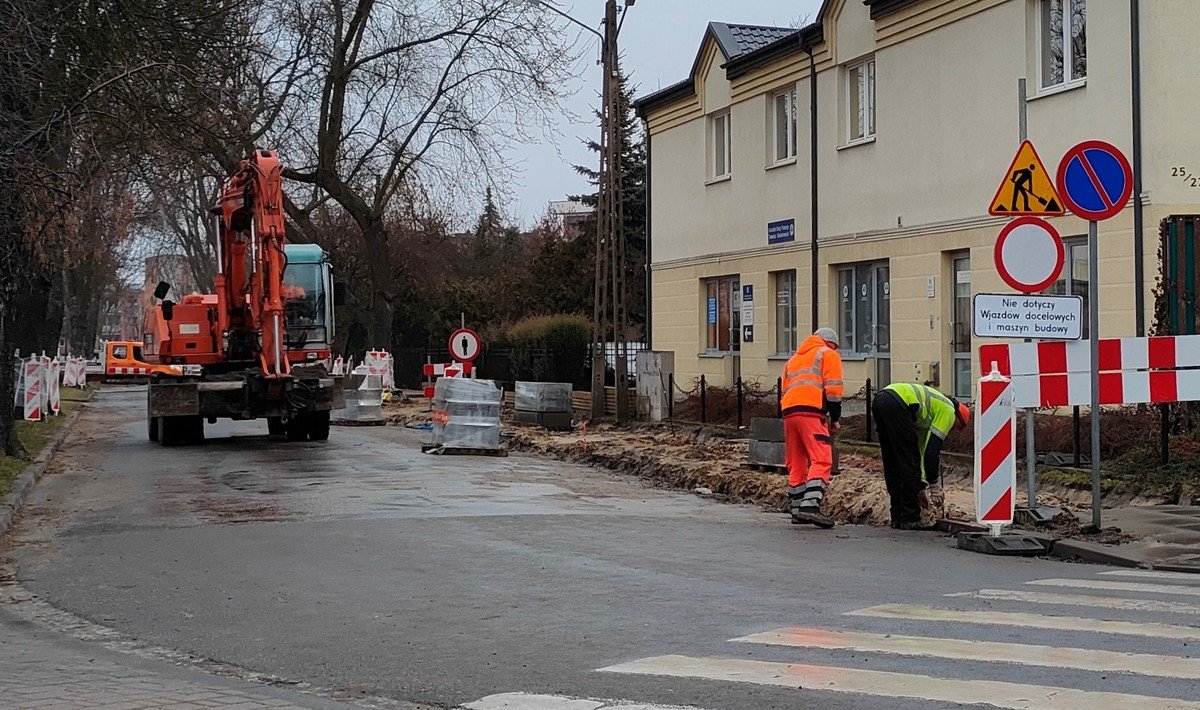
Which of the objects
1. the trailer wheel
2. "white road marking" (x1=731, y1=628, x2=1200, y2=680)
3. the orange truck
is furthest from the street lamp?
the orange truck

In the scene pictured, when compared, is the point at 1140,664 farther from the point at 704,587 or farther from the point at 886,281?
the point at 886,281

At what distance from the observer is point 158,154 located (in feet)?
63.8

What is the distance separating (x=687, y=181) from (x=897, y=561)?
2024cm

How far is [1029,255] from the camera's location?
39.1 ft

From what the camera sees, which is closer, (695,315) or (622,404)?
(622,404)

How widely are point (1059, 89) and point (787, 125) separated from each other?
826cm

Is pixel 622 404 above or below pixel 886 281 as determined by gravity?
below

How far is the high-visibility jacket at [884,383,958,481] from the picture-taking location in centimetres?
1280

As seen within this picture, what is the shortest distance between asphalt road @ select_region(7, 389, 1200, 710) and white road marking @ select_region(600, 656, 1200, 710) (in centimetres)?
2

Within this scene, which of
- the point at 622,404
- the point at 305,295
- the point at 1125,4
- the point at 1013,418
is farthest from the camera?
the point at 622,404

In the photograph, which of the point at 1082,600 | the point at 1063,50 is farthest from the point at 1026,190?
the point at 1063,50

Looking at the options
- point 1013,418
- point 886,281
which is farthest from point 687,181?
point 1013,418

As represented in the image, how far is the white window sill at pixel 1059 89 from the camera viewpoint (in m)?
17.8

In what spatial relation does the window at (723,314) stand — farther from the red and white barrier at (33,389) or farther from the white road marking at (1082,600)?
the white road marking at (1082,600)
